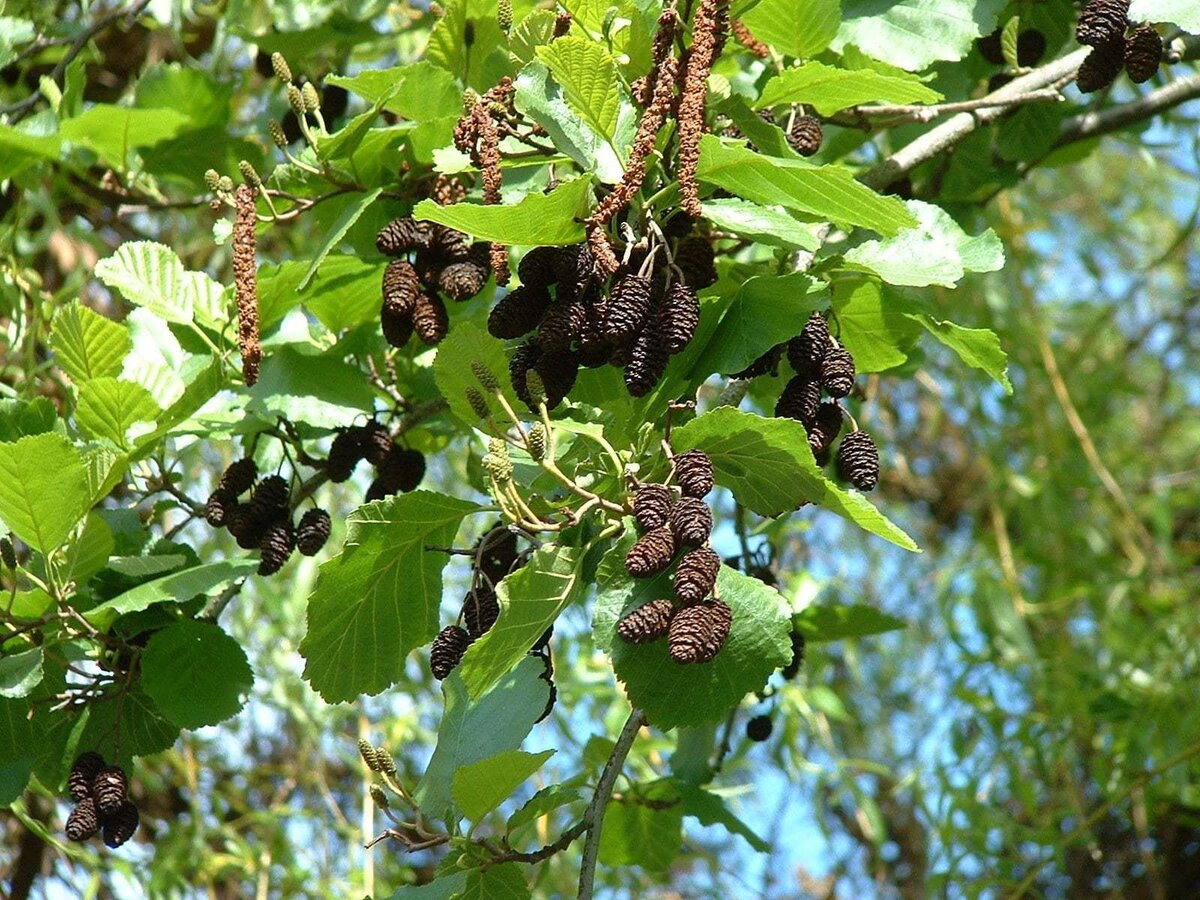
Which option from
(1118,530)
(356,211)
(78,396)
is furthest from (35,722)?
(1118,530)

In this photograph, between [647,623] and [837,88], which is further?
[837,88]

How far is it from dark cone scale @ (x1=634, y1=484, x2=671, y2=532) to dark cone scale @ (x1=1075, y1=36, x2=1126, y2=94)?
555 mm

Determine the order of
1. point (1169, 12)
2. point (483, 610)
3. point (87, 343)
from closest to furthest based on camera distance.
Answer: point (483, 610), point (1169, 12), point (87, 343)

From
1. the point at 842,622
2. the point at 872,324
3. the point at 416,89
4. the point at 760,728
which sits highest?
the point at 416,89

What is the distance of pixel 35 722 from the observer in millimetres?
1263

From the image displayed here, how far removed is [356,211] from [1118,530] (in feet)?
6.56

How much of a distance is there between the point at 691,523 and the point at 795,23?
54 cm

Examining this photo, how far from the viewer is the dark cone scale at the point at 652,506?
91 cm

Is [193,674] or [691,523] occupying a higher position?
[691,523]

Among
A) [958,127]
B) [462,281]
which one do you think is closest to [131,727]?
[462,281]

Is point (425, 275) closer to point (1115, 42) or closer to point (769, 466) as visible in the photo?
point (769, 466)

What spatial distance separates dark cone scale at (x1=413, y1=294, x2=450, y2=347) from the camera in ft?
3.68

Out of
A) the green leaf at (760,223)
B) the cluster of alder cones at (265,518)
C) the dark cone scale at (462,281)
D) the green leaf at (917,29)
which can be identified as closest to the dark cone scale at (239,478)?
the cluster of alder cones at (265,518)

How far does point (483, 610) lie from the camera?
1078mm
